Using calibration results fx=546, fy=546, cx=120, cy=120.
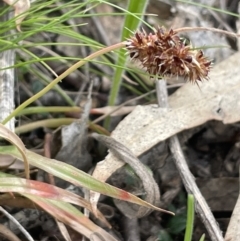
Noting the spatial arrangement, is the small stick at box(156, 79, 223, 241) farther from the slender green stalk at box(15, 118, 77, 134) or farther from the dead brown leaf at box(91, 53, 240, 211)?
the slender green stalk at box(15, 118, 77, 134)

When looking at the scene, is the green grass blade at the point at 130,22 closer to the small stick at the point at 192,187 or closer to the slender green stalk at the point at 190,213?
the small stick at the point at 192,187

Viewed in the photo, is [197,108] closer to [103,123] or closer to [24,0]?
[103,123]

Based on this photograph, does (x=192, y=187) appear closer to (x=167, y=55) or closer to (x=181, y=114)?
(x=181, y=114)

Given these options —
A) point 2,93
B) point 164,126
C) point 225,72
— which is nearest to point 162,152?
point 164,126

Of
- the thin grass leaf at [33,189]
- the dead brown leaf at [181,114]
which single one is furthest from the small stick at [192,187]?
the thin grass leaf at [33,189]

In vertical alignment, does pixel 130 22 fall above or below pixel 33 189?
above

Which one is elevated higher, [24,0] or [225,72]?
[24,0]

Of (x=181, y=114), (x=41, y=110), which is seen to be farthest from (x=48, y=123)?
(x=181, y=114)
